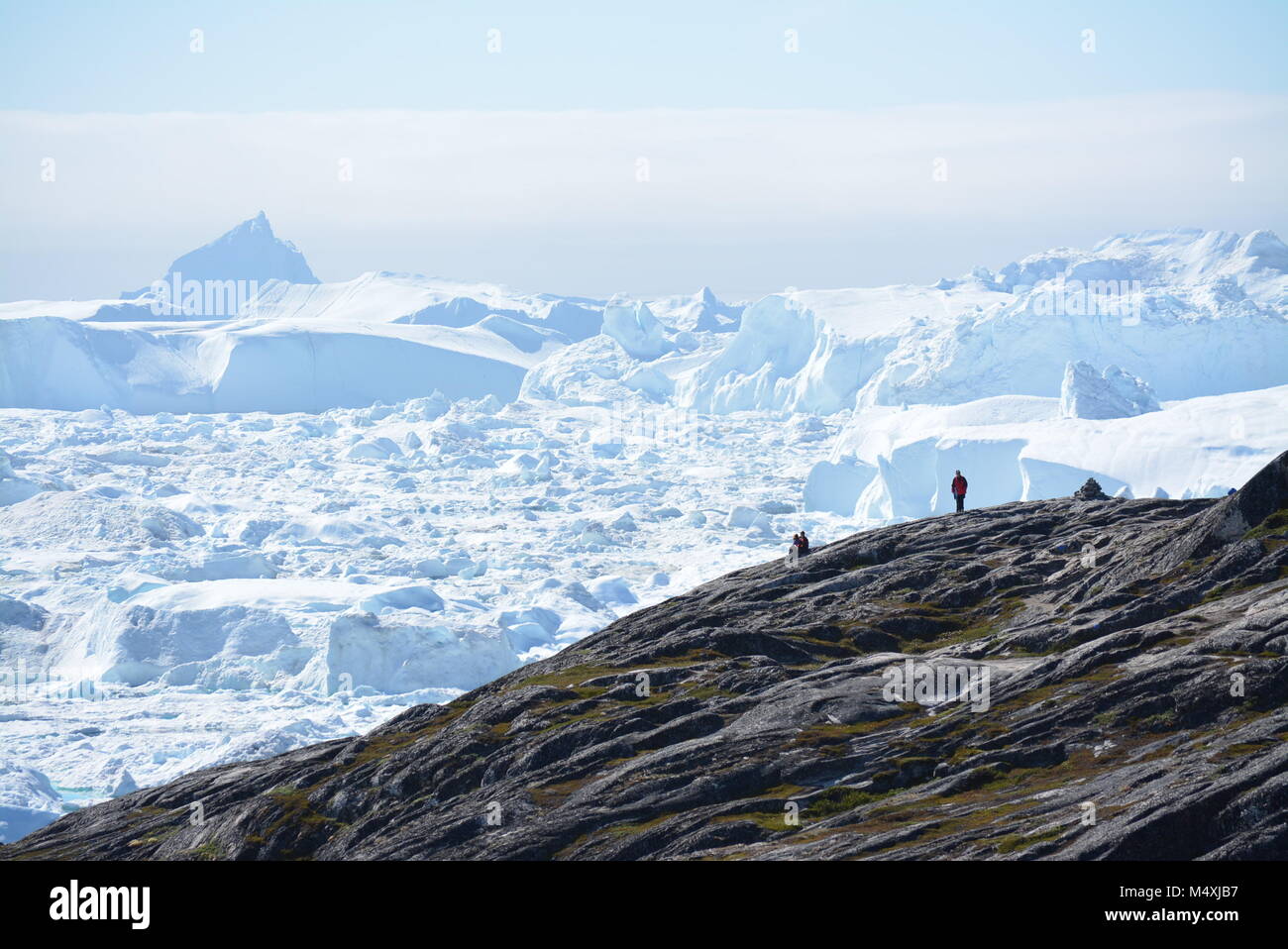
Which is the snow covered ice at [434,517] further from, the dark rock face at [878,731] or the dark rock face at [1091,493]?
the dark rock face at [1091,493]

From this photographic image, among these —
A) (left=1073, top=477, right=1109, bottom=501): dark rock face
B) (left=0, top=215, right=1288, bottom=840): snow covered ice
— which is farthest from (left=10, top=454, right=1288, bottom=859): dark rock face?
(left=0, top=215, right=1288, bottom=840): snow covered ice

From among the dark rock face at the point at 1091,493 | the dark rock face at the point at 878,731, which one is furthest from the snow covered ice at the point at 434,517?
the dark rock face at the point at 1091,493

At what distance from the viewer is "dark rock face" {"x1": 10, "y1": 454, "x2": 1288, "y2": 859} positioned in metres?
23.8

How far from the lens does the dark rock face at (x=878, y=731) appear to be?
2375 centimetres

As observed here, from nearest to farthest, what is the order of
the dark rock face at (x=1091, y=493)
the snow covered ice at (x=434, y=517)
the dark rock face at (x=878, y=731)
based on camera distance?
the dark rock face at (x=878, y=731)
the dark rock face at (x=1091, y=493)
the snow covered ice at (x=434, y=517)

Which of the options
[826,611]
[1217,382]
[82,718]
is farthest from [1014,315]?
[826,611]

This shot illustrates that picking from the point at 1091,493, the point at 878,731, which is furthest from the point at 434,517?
the point at 878,731

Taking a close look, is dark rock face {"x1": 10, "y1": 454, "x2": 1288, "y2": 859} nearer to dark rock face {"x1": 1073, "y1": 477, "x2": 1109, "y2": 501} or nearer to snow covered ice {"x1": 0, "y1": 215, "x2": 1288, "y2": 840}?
dark rock face {"x1": 1073, "y1": 477, "x2": 1109, "y2": 501}

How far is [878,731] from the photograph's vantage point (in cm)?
2991

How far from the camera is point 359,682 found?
90.2 meters

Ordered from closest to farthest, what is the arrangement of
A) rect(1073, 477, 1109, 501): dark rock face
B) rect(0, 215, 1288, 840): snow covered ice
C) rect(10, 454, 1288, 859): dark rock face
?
rect(10, 454, 1288, 859): dark rock face, rect(1073, 477, 1109, 501): dark rock face, rect(0, 215, 1288, 840): snow covered ice

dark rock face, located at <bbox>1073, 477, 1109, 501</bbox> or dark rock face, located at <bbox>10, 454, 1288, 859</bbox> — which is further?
Answer: dark rock face, located at <bbox>1073, 477, 1109, 501</bbox>
